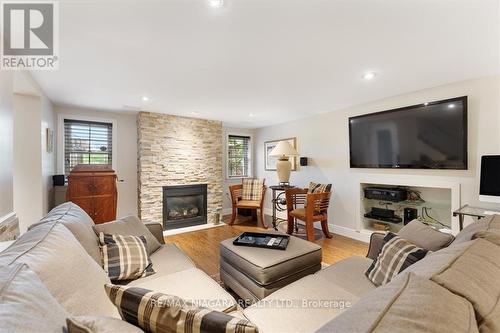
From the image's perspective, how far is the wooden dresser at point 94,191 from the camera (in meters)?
3.12

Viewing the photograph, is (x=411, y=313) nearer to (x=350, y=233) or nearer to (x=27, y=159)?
(x=350, y=233)

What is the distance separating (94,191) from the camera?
128 inches

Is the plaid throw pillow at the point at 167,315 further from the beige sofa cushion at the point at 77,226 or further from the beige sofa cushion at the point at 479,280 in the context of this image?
the beige sofa cushion at the point at 77,226

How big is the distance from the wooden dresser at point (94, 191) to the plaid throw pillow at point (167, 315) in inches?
121

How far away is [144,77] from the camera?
2477mm

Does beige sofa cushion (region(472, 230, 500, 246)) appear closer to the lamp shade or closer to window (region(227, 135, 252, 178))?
the lamp shade

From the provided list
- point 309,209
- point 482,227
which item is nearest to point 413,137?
point 309,209

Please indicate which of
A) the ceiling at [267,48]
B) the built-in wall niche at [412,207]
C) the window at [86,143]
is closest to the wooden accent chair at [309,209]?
the built-in wall niche at [412,207]

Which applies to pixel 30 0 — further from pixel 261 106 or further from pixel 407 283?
pixel 261 106

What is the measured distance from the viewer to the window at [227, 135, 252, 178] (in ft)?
18.7

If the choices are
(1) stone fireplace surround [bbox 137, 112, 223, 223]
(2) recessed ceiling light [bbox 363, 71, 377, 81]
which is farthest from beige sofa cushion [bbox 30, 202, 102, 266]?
(2) recessed ceiling light [bbox 363, 71, 377, 81]

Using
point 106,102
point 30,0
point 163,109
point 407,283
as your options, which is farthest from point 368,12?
point 106,102

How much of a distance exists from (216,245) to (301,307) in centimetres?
240

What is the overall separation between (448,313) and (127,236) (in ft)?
6.31
